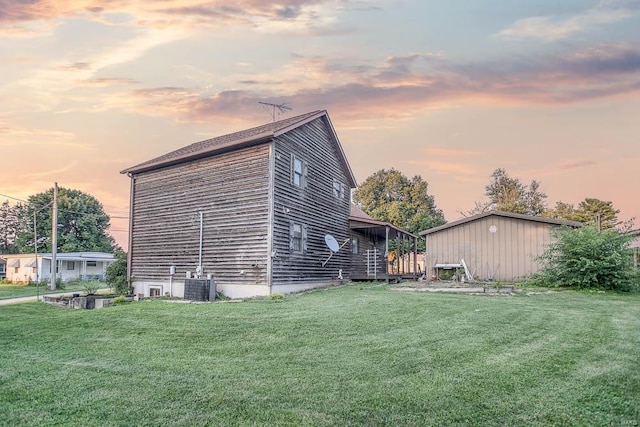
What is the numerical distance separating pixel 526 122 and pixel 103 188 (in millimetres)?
23307

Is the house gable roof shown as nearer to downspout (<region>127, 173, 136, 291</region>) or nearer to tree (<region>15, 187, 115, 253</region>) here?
downspout (<region>127, 173, 136, 291</region>)

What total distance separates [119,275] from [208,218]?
629 cm

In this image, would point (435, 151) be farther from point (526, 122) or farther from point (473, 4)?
point (473, 4)

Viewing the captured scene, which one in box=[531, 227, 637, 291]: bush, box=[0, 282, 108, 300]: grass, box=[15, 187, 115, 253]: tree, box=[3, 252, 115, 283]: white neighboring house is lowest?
box=[0, 282, 108, 300]: grass

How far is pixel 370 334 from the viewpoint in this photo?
661 cm

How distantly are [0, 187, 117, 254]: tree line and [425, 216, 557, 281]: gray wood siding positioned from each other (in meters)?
40.8

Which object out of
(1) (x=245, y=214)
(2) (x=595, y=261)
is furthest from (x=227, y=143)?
(2) (x=595, y=261)

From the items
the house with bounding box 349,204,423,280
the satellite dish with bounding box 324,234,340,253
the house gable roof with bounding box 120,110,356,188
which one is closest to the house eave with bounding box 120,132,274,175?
the house gable roof with bounding box 120,110,356,188

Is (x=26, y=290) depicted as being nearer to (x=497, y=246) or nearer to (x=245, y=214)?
(x=245, y=214)

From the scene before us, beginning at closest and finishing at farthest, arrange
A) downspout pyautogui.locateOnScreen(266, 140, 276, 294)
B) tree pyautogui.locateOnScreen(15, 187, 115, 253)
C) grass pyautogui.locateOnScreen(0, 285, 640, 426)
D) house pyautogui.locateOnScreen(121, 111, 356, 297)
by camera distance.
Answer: grass pyautogui.locateOnScreen(0, 285, 640, 426)
downspout pyautogui.locateOnScreen(266, 140, 276, 294)
house pyautogui.locateOnScreen(121, 111, 356, 297)
tree pyautogui.locateOnScreen(15, 187, 115, 253)

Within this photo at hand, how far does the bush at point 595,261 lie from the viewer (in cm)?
1241

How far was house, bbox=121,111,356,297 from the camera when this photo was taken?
14414mm

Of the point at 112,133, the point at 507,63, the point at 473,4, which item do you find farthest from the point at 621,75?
the point at 112,133

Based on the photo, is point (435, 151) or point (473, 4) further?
point (435, 151)
